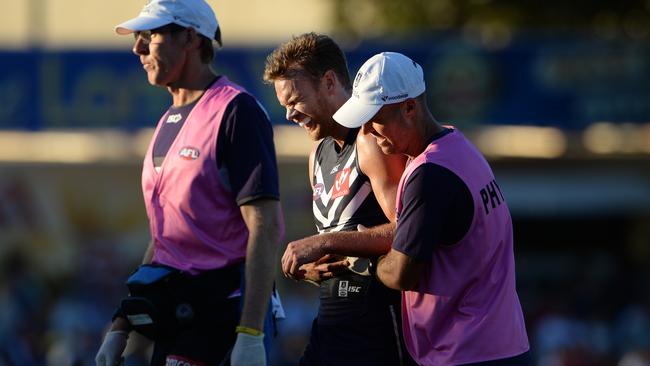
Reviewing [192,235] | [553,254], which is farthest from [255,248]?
[553,254]

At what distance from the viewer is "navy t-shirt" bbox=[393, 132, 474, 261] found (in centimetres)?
471

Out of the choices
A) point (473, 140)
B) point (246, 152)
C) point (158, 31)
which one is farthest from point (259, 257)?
point (473, 140)

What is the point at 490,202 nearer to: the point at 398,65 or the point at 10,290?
the point at 398,65

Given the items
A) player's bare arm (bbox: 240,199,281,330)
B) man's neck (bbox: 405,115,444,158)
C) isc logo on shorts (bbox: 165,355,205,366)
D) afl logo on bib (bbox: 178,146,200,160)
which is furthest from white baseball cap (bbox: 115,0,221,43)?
isc logo on shorts (bbox: 165,355,205,366)

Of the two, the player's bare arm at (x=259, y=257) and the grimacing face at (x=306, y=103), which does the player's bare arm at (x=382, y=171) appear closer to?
the grimacing face at (x=306, y=103)

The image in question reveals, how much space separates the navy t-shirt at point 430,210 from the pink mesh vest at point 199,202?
2.73ft

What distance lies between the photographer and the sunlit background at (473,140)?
1748 cm

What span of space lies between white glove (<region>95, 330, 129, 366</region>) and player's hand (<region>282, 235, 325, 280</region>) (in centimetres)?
90

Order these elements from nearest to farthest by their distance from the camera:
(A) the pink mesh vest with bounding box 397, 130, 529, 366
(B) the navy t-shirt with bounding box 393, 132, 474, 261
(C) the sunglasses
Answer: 1. (B) the navy t-shirt with bounding box 393, 132, 474, 261
2. (A) the pink mesh vest with bounding box 397, 130, 529, 366
3. (C) the sunglasses

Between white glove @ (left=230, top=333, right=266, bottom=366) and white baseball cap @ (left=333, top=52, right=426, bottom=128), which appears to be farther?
white glove @ (left=230, top=333, right=266, bottom=366)

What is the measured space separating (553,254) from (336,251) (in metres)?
18.1

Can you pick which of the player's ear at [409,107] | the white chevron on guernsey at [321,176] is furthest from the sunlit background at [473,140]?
the player's ear at [409,107]

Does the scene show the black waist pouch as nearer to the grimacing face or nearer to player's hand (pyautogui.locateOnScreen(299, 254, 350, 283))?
player's hand (pyautogui.locateOnScreen(299, 254, 350, 283))

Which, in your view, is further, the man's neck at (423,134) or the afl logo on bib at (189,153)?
the afl logo on bib at (189,153)
